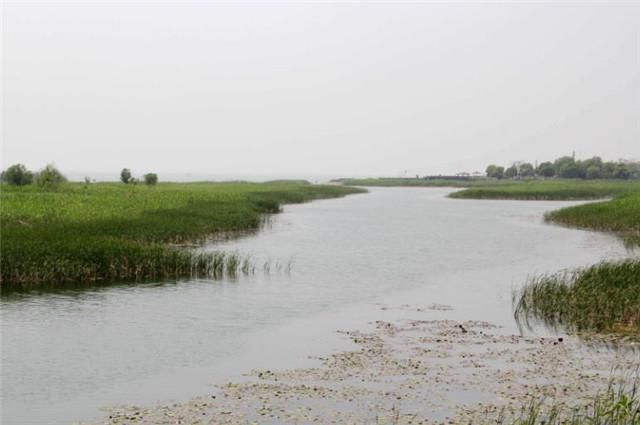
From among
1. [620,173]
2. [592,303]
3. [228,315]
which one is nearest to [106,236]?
[228,315]

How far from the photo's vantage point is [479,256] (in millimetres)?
43844

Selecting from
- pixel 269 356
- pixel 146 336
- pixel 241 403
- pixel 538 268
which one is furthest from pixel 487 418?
pixel 538 268

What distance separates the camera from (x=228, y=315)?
988 inches

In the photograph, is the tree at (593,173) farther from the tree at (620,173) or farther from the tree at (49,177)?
the tree at (49,177)

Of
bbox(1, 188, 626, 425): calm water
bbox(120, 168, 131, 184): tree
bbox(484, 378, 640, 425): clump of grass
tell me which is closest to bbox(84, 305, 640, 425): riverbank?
bbox(484, 378, 640, 425): clump of grass

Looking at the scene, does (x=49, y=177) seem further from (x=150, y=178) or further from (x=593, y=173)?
(x=593, y=173)

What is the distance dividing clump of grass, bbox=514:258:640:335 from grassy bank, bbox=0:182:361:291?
1495cm

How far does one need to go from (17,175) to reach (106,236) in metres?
40.1

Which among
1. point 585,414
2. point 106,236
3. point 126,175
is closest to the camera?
point 585,414

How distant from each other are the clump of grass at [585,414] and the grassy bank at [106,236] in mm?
20663

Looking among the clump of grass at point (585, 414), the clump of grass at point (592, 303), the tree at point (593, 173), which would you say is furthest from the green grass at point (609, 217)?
the tree at point (593, 173)

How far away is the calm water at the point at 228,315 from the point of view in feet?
55.4

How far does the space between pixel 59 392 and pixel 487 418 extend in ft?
32.0

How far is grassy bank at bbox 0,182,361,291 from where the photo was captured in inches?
1138
